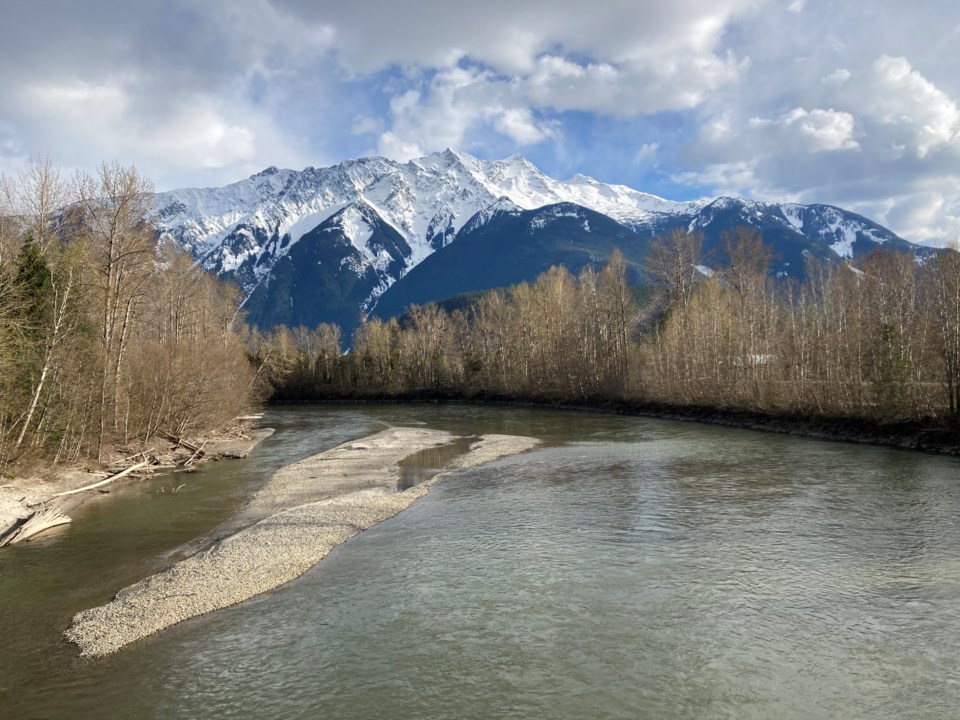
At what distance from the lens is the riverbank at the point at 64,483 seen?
26.1 meters

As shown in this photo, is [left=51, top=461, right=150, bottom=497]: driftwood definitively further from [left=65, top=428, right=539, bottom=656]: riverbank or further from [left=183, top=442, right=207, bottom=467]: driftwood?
[left=65, top=428, right=539, bottom=656]: riverbank

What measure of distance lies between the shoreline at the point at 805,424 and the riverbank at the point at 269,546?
87.6ft

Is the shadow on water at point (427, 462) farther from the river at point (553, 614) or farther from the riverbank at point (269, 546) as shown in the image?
the river at point (553, 614)

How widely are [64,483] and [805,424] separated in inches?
2026

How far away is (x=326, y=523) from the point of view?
24594 millimetres

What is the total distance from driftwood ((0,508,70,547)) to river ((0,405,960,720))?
634 millimetres

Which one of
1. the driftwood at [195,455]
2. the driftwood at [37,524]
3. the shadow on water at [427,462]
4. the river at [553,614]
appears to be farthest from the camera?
the driftwood at [195,455]

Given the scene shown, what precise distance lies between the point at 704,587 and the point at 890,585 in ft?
16.2

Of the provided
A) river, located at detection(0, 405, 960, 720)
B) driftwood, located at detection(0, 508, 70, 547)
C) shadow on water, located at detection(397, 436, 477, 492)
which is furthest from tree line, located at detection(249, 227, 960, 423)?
driftwood, located at detection(0, 508, 70, 547)

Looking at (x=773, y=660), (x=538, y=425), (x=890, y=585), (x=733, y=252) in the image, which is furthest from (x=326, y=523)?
(x=733, y=252)

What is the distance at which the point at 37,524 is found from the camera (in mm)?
24000

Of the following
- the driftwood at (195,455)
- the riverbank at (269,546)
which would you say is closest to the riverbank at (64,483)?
the driftwood at (195,455)

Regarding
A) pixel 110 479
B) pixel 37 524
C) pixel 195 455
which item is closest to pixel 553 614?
pixel 37 524

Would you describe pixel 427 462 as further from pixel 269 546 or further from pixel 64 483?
pixel 269 546
